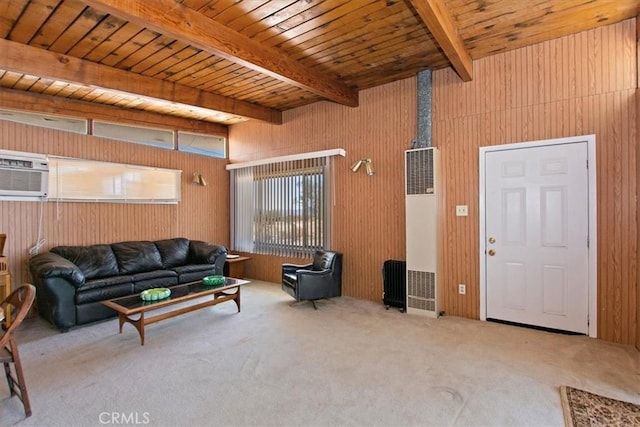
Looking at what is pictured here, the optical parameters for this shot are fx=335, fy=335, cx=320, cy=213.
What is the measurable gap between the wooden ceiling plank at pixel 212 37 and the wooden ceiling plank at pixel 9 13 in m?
0.96

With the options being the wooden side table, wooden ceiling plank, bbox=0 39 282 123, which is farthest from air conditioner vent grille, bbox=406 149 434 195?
the wooden side table

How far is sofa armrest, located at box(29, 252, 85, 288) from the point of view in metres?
3.46

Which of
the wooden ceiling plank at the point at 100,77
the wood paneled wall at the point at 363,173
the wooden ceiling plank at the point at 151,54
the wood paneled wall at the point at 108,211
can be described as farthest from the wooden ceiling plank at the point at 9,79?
the wood paneled wall at the point at 363,173

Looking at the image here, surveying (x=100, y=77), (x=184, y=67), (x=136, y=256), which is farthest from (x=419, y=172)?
(x=136, y=256)

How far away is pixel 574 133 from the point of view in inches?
132

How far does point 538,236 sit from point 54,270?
508 cm

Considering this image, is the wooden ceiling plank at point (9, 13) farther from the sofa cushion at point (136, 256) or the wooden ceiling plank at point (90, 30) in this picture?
the sofa cushion at point (136, 256)

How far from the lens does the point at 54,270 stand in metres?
3.47

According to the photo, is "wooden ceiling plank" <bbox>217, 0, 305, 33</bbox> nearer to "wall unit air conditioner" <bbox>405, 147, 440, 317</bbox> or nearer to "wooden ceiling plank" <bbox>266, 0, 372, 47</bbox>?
"wooden ceiling plank" <bbox>266, 0, 372, 47</bbox>

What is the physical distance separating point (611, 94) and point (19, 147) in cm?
656

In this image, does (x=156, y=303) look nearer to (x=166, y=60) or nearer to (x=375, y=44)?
(x=166, y=60)

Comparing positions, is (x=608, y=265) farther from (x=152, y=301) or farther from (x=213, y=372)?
(x=152, y=301)

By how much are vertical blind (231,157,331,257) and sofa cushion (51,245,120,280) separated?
225 centimetres

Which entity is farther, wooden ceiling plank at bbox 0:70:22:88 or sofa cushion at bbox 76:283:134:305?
wooden ceiling plank at bbox 0:70:22:88
